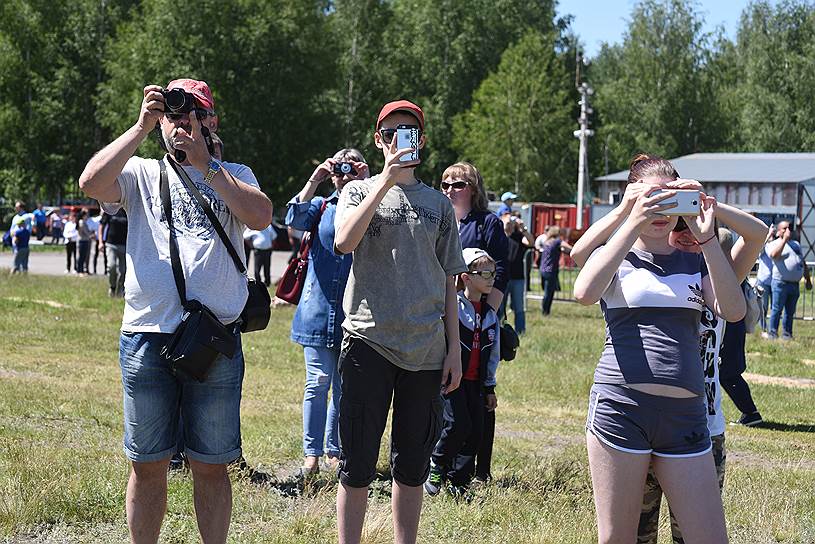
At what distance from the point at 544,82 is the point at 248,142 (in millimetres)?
16033

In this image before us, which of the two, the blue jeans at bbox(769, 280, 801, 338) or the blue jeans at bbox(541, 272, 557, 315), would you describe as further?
the blue jeans at bbox(541, 272, 557, 315)

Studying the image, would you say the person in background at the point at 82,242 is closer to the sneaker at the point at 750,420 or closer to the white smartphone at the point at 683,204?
the sneaker at the point at 750,420

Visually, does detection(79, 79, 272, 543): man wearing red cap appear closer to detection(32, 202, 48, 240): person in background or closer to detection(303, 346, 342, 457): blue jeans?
detection(303, 346, 342, 457): blue jeans

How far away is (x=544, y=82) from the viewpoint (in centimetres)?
5594

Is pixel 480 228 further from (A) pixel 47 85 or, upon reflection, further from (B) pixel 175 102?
(A) pixel 47 85

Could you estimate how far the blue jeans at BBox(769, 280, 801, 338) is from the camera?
16656mm

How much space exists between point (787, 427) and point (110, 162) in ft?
25.0

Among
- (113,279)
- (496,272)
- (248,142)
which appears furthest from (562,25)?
(496,272)

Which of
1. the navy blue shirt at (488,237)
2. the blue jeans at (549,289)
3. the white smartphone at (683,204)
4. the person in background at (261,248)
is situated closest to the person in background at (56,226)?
the person in background at (261,248)

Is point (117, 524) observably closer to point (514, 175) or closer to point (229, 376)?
point (229, 376)

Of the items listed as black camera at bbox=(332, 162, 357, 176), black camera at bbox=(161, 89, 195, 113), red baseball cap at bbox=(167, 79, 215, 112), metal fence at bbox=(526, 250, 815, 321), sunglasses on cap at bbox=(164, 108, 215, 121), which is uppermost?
red baseball cap at bbox=(167, 79, 215, 112)

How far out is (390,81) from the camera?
58.3 metres

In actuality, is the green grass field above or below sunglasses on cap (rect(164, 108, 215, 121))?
below

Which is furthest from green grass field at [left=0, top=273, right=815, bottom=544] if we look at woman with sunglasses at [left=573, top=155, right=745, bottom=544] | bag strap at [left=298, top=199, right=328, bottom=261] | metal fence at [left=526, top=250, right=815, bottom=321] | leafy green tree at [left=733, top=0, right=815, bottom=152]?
leafy green tree at [left=733, top=0, right=815, bottom=152]
